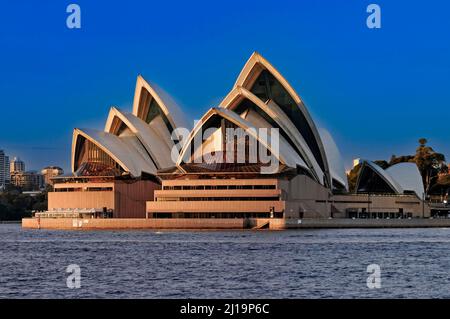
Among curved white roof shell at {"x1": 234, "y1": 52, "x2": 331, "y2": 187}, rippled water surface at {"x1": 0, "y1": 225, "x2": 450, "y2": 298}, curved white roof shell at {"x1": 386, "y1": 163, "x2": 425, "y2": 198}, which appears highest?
curved white roof shell at {"x1": 234, "y1": 52, "x2": 331, "y2": 187}

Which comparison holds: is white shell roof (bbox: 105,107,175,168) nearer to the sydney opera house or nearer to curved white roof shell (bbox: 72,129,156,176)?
the sydney opera house

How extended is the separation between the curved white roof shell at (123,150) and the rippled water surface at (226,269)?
121 ft

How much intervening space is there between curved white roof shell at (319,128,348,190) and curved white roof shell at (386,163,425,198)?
9.82 m

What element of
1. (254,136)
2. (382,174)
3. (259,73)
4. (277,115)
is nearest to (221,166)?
(254,136)

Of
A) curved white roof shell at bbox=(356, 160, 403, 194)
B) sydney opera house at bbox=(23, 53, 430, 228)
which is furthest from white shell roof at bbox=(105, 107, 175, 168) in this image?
curved white roof shell at bbox=(356, 160, 403, 194)

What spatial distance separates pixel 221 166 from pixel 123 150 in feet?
46.8

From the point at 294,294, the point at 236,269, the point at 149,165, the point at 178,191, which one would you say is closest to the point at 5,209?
the point at 149,165

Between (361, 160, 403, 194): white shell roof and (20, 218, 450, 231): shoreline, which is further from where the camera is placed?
(361, 160, 403, 194): white shell roof

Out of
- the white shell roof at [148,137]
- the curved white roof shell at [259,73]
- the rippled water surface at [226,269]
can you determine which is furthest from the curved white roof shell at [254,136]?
the rippled water surface at [226,269]

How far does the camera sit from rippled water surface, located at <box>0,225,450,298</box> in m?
37.3

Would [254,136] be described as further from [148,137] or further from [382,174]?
[382,174]

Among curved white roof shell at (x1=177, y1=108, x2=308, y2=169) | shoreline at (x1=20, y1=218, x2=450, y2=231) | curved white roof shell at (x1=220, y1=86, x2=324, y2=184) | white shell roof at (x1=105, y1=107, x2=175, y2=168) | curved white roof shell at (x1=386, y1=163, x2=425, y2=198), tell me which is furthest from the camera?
curved white roof shell at (x1=386, y1=163, x2=425, y2=198)

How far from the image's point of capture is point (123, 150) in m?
110

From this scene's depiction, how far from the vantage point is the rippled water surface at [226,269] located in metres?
37.3
